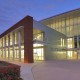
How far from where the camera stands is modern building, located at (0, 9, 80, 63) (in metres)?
28.1

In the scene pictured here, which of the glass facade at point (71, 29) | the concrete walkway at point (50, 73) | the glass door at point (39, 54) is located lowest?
the concrete walkway at point (50, 73)

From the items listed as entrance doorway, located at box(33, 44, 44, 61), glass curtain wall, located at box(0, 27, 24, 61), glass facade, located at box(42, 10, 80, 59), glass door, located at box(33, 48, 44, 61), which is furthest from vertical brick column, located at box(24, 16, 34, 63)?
glass facade, located at box(42, 10, 80, 59)

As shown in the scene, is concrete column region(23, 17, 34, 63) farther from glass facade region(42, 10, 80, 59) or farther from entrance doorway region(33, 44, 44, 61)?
glass facade region(42, 10, 80, 59)

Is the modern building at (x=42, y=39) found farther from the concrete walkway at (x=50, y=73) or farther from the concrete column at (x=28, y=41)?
the concrete walkway at (x=50, y=73)

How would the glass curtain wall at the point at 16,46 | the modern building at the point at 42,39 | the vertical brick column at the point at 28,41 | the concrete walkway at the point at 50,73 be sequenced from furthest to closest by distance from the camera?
1. the glass curtain wall at the point at 16,46
2. the modern building at the point at 42,39
3. the vertical brick column at the point at 28,41
4. the concrete walkway at the point at 50,73

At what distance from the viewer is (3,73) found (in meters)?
7.53

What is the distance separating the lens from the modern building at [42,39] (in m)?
28.1

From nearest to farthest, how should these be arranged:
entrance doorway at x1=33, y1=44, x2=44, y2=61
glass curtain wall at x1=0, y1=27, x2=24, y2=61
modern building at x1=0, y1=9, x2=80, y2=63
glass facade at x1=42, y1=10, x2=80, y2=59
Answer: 1. modern building at x1=0, y1=9, x2=80, y2=63
2. glass curtain wall at x1=0, y1=27, x2=24, y2=61
3. entrance doorway at x1=33, y1=44, x2=44, y2=61
4. glass facade at x1=42, y1=10, x2=80, y2=59

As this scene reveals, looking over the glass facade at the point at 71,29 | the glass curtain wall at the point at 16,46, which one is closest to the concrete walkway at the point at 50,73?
the glass curtain wall at the point at 16,46

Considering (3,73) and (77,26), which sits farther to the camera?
(77,26)

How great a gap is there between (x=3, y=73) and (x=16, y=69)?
2.57 ft

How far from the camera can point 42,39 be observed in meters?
33.5

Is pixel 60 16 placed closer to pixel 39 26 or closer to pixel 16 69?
pixel 39 26

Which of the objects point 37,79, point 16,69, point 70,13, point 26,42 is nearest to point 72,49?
point 70,13
